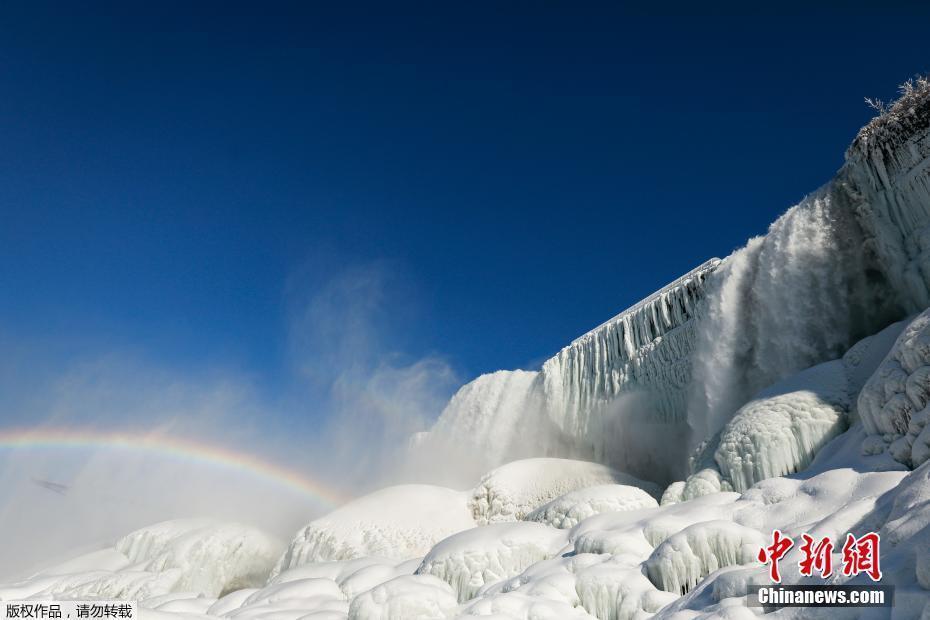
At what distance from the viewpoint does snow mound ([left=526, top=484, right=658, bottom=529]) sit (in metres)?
11.8

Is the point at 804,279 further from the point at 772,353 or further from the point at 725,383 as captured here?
the point at 725,383

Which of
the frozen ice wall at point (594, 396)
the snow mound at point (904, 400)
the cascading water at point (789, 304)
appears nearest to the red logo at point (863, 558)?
the snow mound at point (904, 400)

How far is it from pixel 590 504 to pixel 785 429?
12.3 feet

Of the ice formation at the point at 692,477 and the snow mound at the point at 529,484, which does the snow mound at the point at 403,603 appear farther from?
the snow mound at the point at 529,484

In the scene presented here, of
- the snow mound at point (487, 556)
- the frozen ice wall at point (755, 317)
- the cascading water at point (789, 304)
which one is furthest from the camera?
the cascading water at point (789, 304)

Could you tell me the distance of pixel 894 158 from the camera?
13.6 metres

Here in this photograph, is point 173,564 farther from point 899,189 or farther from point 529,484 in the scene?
point 899,189

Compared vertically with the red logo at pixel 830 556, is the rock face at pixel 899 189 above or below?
above

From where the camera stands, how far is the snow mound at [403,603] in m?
7.93

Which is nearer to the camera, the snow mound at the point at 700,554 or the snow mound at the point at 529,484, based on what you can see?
the snow mound at the point at 700,554

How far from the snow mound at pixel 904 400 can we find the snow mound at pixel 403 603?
628cm

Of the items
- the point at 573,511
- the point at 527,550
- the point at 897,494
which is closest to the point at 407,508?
the point at 573,511

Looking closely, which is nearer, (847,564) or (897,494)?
(847,564)

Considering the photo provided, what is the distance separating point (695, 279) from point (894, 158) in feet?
21.8
